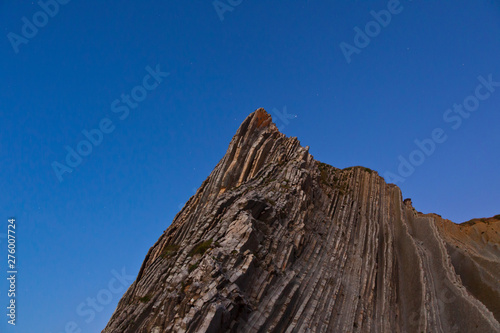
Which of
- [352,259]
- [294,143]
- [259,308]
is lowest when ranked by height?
[259,308]

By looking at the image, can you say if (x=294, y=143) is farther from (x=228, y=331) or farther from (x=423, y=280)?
(x=228, y=331)

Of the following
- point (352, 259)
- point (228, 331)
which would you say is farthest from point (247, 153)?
point (228, 331)

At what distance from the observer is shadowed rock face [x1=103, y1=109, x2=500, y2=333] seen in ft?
54.5

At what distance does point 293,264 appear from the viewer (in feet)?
72.1

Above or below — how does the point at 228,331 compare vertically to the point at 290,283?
below

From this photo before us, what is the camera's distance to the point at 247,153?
116 feet

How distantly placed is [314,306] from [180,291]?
8.20 metres

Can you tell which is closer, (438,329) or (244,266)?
(244,266)

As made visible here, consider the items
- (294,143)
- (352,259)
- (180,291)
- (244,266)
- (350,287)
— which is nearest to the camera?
(180,291)

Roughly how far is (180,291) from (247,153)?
68.8 ft

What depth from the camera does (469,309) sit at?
19.7m

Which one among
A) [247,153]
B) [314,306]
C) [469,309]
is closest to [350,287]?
[314,306]

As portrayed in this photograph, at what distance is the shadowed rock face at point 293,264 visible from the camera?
16609 millimetres

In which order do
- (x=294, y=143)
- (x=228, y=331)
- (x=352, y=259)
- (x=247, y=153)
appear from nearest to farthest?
(x=228, y=331)
(x=352, y=259)
(x=247, y=153)
(x=294, y=143)
